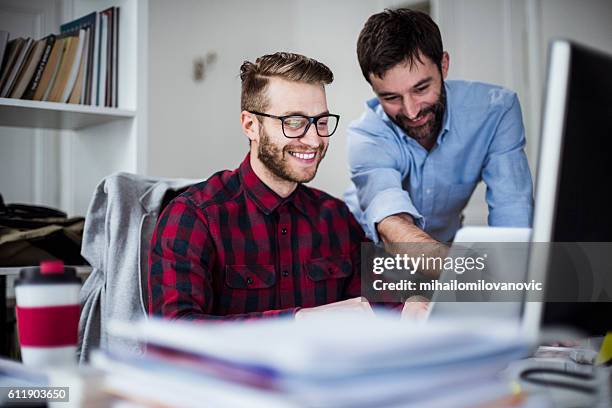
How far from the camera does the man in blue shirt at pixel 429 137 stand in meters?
2.06

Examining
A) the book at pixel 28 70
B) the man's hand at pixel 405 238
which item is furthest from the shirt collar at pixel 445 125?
the book at pixel 28 70

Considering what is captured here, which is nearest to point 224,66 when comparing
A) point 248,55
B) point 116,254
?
point 248,55

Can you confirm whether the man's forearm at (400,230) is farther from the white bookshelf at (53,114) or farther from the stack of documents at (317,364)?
the stack of documents at (317,364)

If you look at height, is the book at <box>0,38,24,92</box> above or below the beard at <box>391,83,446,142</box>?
above

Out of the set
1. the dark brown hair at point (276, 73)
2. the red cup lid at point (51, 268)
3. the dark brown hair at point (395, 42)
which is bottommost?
the red cup lid at point (51, 268)

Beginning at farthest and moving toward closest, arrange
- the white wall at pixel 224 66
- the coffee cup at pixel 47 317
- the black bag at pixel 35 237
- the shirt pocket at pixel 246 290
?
1. the white wall at pixel 224 66
2. the black bag at pixel 35 237
3. the shirt pocket at pixel 246 290
4. the coffee cup at pixel 47 317

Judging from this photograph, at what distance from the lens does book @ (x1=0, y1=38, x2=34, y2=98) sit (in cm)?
197

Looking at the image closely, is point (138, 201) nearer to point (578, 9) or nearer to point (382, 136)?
point (382, 136)

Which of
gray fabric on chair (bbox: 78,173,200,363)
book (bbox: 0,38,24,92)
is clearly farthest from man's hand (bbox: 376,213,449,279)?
book (bbox: 0,38,24,92)

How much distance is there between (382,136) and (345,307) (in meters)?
1.06

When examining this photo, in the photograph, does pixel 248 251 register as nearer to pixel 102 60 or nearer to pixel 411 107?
pixel 411 107

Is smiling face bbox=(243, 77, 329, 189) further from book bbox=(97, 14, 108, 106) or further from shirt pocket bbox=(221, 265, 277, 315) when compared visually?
book bbox=(97, 14, 108, 106)

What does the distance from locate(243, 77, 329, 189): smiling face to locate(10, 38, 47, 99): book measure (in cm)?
82

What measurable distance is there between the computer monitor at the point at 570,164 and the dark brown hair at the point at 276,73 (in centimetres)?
94
